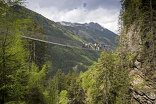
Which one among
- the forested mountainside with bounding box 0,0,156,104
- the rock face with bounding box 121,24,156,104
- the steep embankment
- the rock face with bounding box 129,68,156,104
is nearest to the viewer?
the forested mountainside with bounding box 0,0,156,104

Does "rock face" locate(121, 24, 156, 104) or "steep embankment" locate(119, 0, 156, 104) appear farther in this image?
"rock face" locate(121, 24, 156, 104)

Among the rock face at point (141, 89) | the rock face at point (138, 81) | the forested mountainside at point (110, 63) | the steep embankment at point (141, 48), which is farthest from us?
the rock face at point (138, 81)

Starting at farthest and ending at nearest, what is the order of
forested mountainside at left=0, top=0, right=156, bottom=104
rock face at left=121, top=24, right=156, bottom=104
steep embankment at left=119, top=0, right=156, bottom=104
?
rock face at left=121, top=24, right=156, bottom=104 → steep embankment at left=119, top=0, right=156, bottom=104 → forested mountainside at left=0, top=0, right=156, bottom=104

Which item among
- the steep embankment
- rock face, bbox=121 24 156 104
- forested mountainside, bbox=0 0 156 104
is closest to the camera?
forested mountainside, bbox=0 0 156 104

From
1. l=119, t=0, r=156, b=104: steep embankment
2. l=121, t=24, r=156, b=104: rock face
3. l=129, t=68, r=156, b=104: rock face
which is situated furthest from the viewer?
l=121, t=24, r=156, b=104: rock face

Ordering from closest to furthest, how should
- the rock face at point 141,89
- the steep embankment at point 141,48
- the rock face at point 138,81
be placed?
1. the steep embankment at point 141,48
2. the rock face at point 141,89
3. the rock face at point 138,81

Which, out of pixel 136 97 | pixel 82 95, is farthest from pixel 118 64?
pixel 82 95

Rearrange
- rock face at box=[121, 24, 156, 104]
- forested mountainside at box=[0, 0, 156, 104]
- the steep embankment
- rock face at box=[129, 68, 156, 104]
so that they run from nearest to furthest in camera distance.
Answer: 1. forested mountainside at box=[0, 0, 156, 104]
2. the steep embankment
3. rock face at box=[129, 68, 156, 104]
4. rock face at box=[121, 24, 156, 104]

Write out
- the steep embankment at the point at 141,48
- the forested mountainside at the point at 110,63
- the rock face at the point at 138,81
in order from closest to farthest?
the forested mountainside at the point at 110,63, the steep embankment at the point at 141,48, the rock face at the point at 138,81

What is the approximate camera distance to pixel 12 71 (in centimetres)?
632

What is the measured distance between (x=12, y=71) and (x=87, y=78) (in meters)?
17.1

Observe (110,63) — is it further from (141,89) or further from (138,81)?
(141,89)

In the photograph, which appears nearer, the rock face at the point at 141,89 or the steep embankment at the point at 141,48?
the steep embankment at the point at 141,48

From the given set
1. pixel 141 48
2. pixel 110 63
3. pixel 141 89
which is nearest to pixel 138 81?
pixel 141 89
